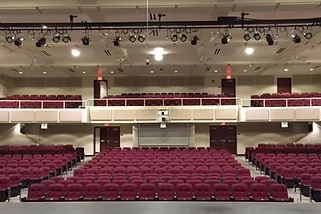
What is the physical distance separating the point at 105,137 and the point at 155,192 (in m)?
14.6

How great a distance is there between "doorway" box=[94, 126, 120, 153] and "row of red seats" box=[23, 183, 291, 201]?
1396 centimetres

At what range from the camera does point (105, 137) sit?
902 inches

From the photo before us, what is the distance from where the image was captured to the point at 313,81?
24.6 meters

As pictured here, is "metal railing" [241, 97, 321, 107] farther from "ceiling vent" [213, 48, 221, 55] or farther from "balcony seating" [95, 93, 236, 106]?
"ceiling vent" [213, 48, 221, 55]

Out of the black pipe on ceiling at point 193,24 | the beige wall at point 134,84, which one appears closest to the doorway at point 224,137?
the beige wall at point 134,84

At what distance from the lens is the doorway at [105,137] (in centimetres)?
2270

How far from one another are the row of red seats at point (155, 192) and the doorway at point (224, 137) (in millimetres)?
14044

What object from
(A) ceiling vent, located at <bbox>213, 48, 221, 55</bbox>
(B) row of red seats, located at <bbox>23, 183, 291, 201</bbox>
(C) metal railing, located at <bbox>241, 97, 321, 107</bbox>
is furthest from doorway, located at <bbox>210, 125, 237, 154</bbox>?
(B) row of red seats, located at <bbox>23, 183, 291, 201</bbox>

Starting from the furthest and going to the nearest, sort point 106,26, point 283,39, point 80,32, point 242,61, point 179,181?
point 242,61 < point 283,39 < point 80,32 < point 106,26 < point 179,181

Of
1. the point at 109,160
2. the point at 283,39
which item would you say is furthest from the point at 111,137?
the point at 283,39

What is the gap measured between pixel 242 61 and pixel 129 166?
35.8 ft

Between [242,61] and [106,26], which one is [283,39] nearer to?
[242,61]

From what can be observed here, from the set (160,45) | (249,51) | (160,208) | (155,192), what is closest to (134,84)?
(160,45)

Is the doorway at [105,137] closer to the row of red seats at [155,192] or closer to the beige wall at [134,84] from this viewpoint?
the beige wall at [134,84]
